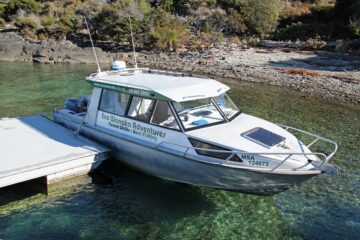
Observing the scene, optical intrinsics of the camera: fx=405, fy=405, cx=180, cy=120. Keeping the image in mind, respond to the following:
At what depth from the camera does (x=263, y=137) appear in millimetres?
9641

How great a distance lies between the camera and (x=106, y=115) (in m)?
11.6

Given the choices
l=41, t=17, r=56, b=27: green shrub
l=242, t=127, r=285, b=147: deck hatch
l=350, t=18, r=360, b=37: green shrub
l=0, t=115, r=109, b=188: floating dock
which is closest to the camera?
l=242, t=127, r=285, b=147: deck hatch

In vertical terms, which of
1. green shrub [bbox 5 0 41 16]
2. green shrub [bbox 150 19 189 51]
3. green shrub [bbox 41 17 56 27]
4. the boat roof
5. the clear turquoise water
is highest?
green shrub [bbox 5 0 41 16]

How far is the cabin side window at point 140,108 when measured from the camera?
10.7m

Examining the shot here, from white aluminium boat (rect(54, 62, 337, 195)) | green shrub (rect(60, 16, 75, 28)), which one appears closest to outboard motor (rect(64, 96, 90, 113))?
white aluminium boat (rect(54, 62, 337, 195))

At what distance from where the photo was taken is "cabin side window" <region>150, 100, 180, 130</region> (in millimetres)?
10243

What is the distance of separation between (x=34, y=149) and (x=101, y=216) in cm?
307

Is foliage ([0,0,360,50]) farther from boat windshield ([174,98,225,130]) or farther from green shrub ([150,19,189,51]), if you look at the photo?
boat windshield ([174,98,225,130])

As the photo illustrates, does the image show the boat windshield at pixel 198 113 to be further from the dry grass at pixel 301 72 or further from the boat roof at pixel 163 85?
the dry grass at pixel 301 72

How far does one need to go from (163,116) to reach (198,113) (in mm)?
935

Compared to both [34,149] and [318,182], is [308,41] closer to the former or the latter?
[318,182]

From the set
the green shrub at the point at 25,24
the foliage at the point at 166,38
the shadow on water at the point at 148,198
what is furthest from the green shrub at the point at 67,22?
the shadow on water at the point at 148,198

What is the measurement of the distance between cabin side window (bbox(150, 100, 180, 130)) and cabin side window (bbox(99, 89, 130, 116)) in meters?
1.12

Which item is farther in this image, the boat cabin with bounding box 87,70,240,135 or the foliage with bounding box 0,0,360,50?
the foliage with bounding box 0,0,360,50
